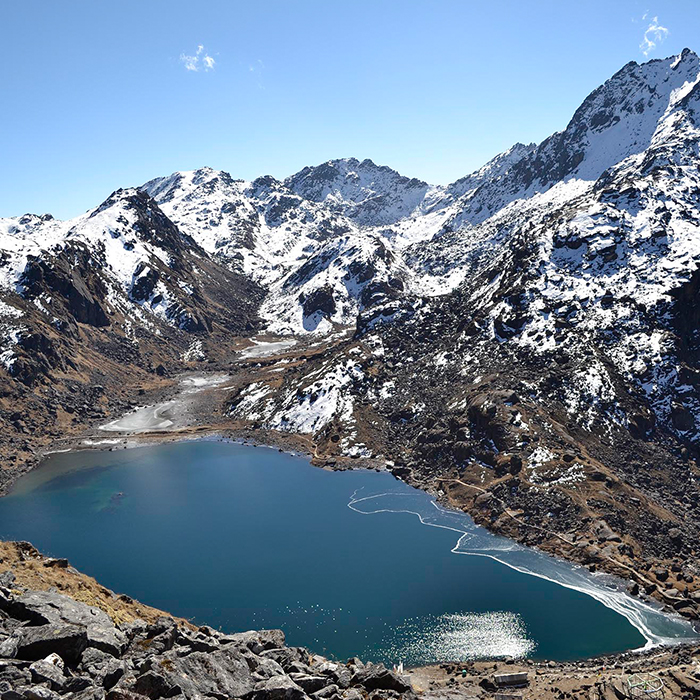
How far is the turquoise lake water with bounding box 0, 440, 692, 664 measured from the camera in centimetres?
7312

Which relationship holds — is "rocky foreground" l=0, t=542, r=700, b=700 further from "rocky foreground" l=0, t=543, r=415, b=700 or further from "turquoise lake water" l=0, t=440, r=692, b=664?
"turquoise lake water" l=0, t=440, r=692, b=664

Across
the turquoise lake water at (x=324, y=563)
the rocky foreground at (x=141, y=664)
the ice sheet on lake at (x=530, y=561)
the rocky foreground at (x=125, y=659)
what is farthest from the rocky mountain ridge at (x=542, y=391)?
the rocky foreground at (x=141, y=664)

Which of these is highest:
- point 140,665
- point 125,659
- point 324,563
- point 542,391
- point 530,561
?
point 542,391

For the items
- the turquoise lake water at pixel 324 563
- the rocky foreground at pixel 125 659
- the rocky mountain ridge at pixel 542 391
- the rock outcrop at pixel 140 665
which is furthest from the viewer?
the rocky mountain ridge at pixel 542 391

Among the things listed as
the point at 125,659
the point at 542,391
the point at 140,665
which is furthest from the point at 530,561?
the point at 140,665

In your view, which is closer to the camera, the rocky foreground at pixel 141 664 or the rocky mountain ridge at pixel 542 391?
the rocky foreground at pixel 141 664

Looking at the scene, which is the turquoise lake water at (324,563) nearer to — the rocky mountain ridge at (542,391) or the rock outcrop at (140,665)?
the rocky mountain ridge at (542,391)

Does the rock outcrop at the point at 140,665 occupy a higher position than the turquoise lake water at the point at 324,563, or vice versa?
the rock outcrop at the point at 140,665

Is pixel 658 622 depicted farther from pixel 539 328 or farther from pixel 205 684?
pixel 539 328

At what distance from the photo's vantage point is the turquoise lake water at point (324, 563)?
73.1m

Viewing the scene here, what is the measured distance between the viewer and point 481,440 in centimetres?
12388

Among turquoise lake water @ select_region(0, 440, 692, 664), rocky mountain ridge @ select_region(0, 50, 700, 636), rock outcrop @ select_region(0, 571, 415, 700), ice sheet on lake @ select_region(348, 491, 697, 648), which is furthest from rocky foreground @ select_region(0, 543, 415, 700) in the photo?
rocky mountain ridge @ select_region(0, 50, 700, 636)

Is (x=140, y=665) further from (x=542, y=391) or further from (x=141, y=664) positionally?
(x=542, y=391)

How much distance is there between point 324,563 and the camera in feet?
300
